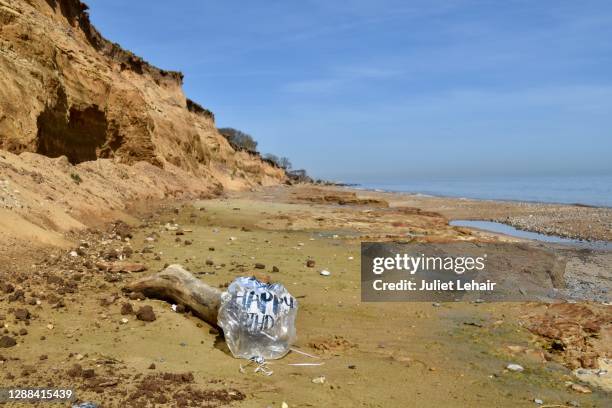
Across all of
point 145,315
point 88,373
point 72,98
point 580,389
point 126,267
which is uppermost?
point 72,98

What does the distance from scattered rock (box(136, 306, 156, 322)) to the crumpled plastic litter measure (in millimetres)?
905

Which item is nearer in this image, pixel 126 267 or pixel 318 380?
pixel 318 380

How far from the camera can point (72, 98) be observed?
15.6m

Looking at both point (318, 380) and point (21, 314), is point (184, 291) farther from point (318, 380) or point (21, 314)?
point (318, 380)

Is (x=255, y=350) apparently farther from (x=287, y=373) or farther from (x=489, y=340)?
(x=489, y=340)

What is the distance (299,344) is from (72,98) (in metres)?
13.7

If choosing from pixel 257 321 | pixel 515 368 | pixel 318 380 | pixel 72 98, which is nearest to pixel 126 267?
pixel 257 321

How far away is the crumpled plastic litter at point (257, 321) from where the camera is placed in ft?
15.5

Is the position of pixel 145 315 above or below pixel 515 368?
above

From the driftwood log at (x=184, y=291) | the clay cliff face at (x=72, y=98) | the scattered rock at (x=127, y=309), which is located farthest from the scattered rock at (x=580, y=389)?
the clay cliff face at (x=72, y=98)

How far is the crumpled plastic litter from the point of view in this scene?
186 inches

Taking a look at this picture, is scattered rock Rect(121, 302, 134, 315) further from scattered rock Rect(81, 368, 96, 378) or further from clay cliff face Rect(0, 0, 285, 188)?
clay cliff face Rect(0, 0, 285, 188)

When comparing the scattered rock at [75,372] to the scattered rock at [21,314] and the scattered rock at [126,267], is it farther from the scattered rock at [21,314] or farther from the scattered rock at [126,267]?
the scattered rock at [126,267]

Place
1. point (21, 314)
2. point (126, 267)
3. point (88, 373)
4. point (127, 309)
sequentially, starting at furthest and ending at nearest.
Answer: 1. point (126, 267)
2. point (127, 309)
3. point (21, 314)
4. point (88, 373)
